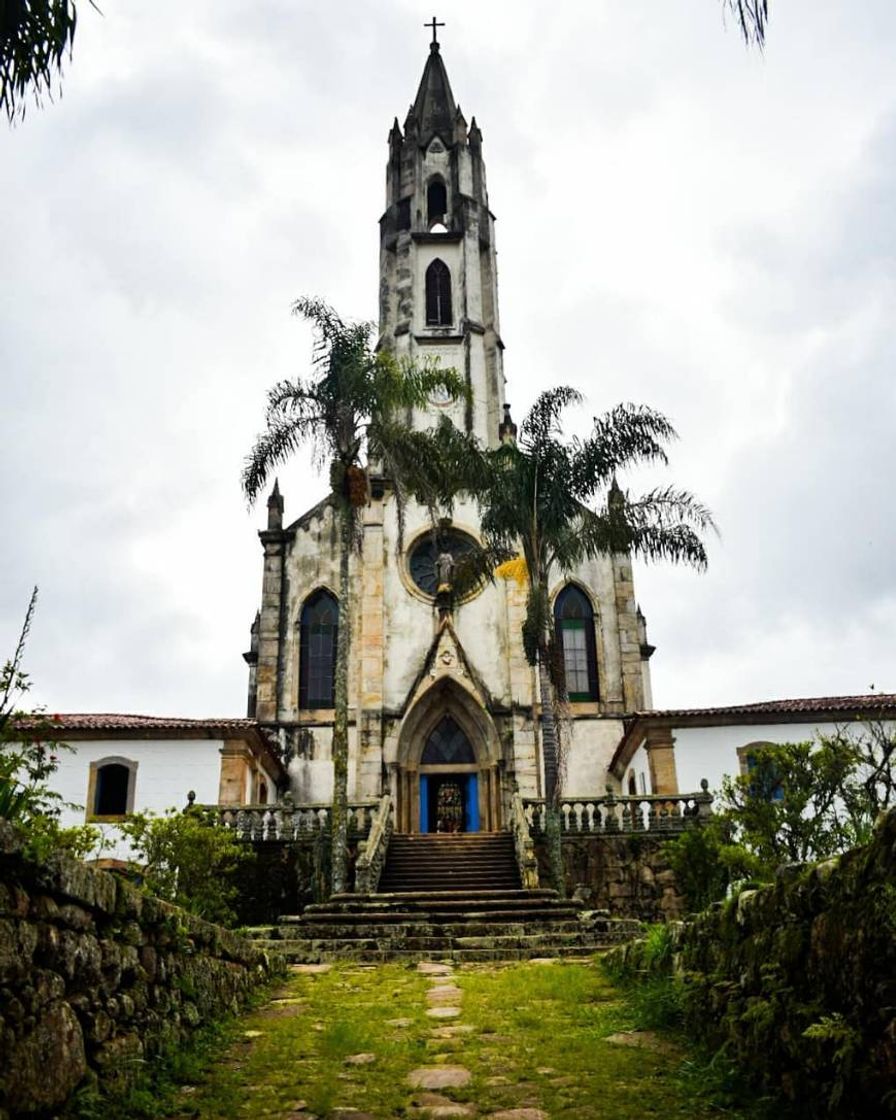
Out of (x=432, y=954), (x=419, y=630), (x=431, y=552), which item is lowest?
(x=432, y=954)

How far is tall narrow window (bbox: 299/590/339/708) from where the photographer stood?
90.0ft

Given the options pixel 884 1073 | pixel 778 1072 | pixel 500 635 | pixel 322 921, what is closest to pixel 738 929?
pixel 778 1072

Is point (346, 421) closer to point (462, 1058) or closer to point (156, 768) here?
point (156, 768)

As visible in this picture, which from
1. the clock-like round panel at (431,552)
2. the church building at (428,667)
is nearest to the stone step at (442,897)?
the church building at (428,667)

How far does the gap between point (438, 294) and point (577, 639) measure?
12.9 metres

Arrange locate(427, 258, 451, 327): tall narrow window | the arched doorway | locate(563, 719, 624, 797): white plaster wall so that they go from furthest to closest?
locate(427, 258, 451, 327): tall narrow window < locate(563, 719, 624, 797): white plaster wall < the arched doorway

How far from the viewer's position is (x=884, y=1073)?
3510 millimetres

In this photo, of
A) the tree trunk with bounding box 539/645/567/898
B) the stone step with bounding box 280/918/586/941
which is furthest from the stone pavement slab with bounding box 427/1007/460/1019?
the tree trunk with bounding box 539/645/567/898

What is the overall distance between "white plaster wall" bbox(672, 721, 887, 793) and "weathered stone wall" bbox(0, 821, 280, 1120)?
16.9m

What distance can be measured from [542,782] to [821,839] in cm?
1297

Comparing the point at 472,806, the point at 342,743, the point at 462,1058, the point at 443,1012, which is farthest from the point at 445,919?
the point at 472,806

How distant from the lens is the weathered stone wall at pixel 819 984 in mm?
3639

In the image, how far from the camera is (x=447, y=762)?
88.6ft

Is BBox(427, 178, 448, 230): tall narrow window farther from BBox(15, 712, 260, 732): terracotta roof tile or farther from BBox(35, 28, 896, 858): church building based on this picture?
BBox(15, 712, 260, 732): terracotta roof tile
